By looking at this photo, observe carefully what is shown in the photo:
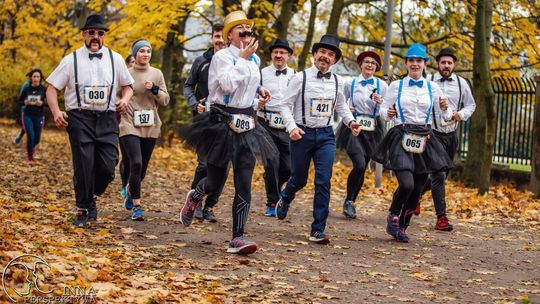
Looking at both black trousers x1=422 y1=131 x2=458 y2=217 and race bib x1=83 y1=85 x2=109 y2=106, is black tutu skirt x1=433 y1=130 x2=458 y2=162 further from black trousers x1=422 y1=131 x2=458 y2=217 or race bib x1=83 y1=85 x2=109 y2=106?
race bib x1=83 y1=85 x2=109 y2=106

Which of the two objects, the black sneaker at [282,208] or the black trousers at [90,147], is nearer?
the black trousers at [90,147]

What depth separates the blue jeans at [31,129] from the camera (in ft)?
61.6

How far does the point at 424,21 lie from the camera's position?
72.6 ft

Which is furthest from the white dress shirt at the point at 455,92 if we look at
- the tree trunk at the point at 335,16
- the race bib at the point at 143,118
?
the tree trunk at the point at 335,16

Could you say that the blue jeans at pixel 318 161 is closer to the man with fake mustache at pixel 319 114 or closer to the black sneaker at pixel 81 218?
the man with fake mustache at pixel 319 114

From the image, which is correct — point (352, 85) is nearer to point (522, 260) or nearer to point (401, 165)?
point (401, 165)

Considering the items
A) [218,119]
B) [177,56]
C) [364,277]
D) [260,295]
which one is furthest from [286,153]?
[177,56]

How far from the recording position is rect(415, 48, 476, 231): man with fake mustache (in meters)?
11.5

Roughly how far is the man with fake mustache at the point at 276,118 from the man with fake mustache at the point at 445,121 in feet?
6.40

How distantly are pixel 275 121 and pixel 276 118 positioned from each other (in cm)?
4

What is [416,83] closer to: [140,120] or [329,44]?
[329,44]

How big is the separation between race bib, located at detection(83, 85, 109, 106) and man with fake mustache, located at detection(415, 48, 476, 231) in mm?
4311

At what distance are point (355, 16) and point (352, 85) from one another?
11439mm

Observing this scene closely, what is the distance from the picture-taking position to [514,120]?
63.9 ft
